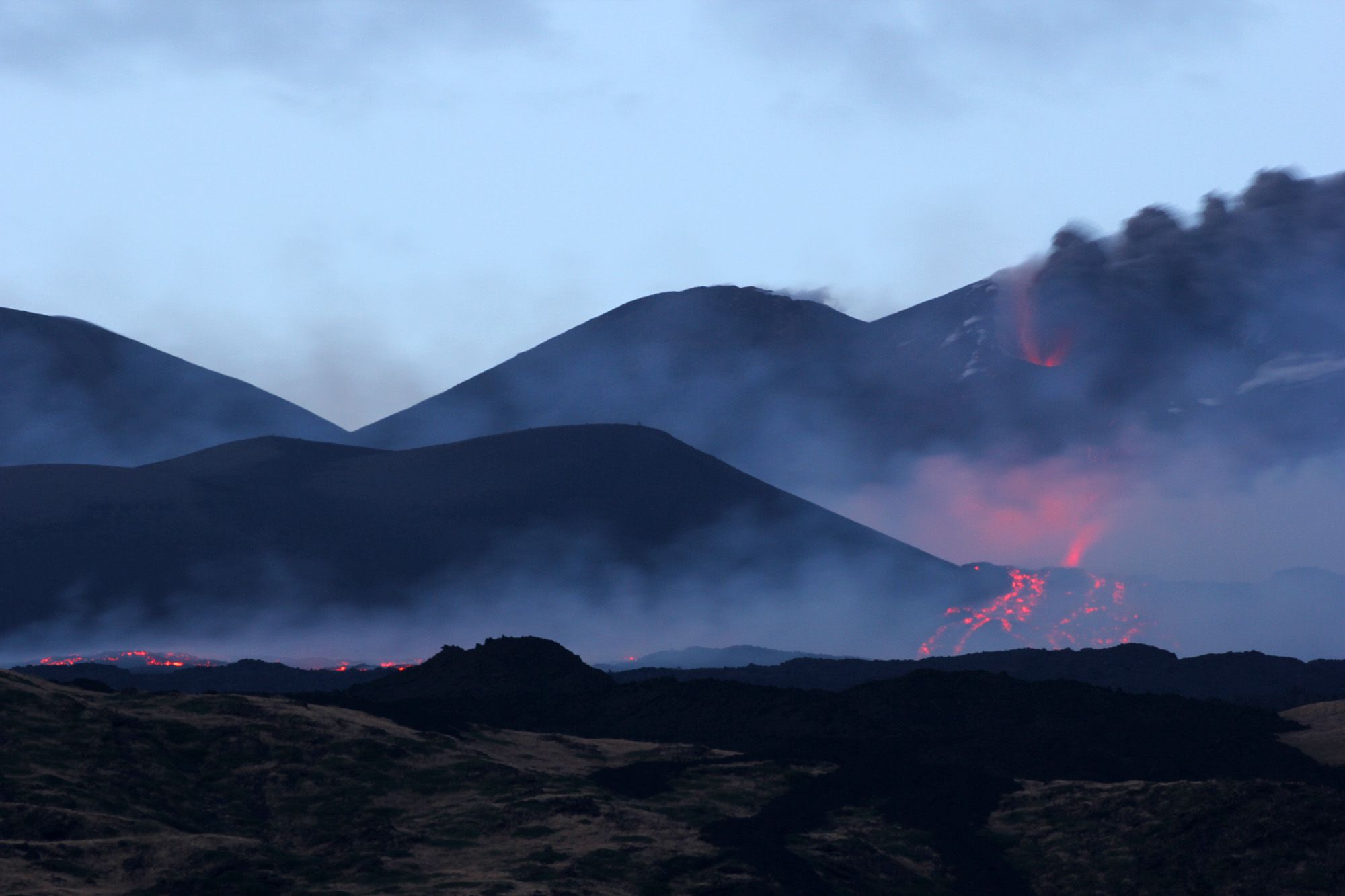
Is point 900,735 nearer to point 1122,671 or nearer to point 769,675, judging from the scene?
point 1122,671

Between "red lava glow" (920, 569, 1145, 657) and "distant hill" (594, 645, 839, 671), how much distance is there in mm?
21216

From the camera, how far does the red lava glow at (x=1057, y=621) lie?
176 meters

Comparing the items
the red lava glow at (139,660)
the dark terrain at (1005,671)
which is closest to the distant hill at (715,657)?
the red lava glow at (139,660)

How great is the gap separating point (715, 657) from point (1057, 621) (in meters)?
43.9

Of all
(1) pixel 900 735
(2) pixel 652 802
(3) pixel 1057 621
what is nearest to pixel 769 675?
(1) pixel 900 735

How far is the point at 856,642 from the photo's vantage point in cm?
19500

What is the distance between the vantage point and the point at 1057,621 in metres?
184

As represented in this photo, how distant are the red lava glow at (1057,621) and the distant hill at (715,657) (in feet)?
69.6

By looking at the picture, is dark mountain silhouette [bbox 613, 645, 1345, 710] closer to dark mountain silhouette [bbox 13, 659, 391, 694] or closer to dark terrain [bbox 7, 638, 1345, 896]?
dark mountain silhouette [bbox 13, 659, 391, 694]

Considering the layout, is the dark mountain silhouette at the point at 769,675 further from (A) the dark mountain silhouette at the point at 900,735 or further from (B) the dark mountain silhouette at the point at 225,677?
(A) the dark mountain silhouette at the point at 900,735

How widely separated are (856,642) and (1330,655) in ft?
211

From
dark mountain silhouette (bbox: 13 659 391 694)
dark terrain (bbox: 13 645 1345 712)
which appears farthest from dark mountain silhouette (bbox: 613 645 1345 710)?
dark mountain silhouette (bbox: 13 659 391 694)

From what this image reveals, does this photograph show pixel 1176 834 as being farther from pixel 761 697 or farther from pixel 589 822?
pixel 761 697

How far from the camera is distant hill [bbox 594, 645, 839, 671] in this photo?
171250 millimetres
